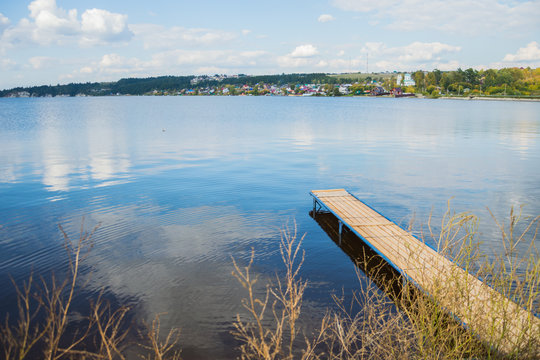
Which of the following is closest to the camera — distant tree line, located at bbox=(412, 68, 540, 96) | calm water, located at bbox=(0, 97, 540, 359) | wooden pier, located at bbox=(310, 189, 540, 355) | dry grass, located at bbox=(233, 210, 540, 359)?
dry grass, located at bbox=(233, 210, 540, 359)

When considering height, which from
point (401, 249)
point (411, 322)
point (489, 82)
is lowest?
point (401, 249)

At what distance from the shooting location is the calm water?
8.11 meters

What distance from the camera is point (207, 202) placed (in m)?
14.2

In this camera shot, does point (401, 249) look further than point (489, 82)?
No

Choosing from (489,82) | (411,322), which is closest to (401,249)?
(411,322)

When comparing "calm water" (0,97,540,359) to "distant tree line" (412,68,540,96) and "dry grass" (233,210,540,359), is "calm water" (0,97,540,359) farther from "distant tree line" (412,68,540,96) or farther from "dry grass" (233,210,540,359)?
"distant tree line" (412,68,540,96)

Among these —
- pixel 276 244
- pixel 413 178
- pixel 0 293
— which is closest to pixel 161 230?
pixel 276 244

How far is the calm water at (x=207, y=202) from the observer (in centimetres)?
811

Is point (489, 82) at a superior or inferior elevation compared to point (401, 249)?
superior

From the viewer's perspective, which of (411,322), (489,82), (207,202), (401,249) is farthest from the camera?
(489,82)

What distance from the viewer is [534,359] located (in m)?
4.45

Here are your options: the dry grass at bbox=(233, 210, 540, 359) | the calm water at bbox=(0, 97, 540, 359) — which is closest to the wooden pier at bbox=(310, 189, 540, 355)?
the dry grass at bbox=(233, 210, 540, 359)

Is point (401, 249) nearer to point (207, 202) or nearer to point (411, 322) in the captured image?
point (411, 322)

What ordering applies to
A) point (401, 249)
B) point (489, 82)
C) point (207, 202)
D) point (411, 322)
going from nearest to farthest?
point (411, 322) → point (401, 249) → point (207, 202) → point (489, 82)
